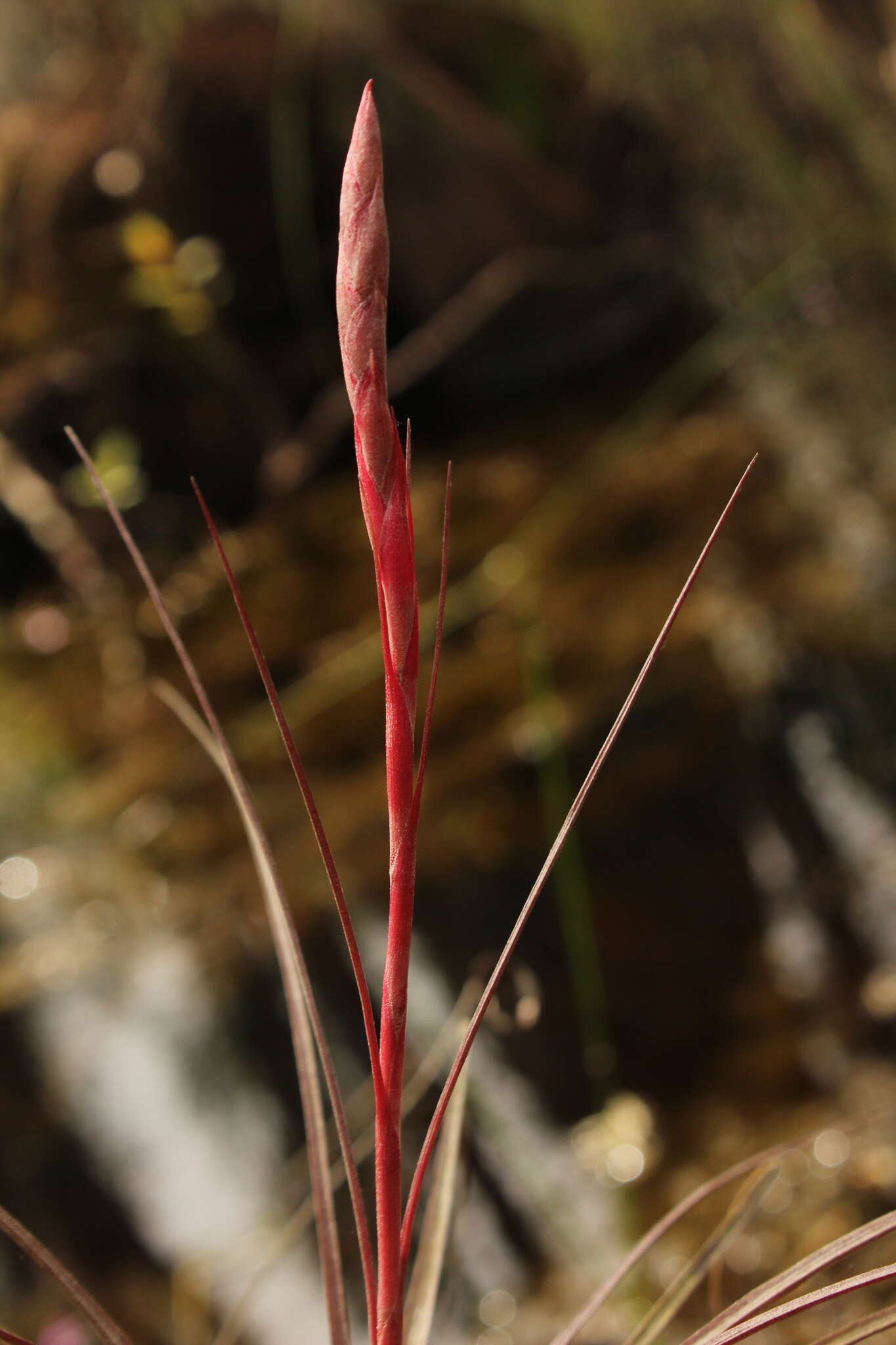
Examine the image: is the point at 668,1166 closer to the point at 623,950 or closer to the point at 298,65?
the point at 623,950

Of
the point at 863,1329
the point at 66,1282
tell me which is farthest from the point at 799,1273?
the point at 66,1282

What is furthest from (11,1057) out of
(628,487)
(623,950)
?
(628,487)

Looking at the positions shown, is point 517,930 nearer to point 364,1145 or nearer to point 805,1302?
point 805,1302

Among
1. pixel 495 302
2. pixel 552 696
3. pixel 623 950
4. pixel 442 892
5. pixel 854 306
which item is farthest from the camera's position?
pixel 495 302

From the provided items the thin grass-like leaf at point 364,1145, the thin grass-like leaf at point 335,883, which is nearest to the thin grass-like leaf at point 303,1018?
the thin grass-like leaf at point 335,883

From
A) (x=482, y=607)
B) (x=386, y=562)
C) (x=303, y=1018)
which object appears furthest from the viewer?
(x=482, y=607)

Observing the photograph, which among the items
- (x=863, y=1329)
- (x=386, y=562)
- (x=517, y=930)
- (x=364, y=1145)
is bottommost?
(x=364, y=1145)

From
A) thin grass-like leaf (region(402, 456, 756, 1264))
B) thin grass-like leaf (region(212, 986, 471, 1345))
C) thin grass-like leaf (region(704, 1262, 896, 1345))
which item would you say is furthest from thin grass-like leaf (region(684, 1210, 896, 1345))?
thin grass-like leaf (region(212, 986, 471, 1345))
